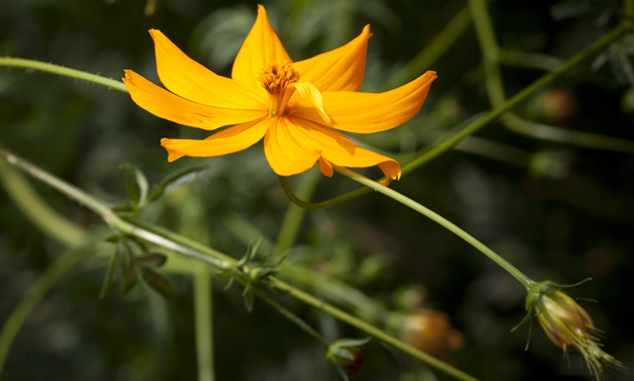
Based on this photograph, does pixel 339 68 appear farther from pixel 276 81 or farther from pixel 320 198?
pixel 320 198

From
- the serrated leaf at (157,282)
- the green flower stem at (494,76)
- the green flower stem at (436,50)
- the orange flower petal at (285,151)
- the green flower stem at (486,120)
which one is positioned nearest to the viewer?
the orange flower petal at (285,151)

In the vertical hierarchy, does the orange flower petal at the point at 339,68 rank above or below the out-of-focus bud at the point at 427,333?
above

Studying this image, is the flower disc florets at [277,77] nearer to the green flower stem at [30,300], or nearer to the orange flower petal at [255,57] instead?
the orange flower petal at [255,57]

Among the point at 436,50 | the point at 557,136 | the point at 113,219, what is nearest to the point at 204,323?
the point at 113,219

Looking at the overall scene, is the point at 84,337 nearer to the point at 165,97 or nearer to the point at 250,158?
the point at 250,158

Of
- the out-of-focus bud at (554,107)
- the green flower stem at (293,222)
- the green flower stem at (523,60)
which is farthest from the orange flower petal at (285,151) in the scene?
the out-of-focus bud at (554,107)

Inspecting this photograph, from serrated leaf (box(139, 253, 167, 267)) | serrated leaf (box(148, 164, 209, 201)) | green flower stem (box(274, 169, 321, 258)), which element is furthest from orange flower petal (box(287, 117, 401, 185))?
green flower stem (box(274, 169, 321, 258))
